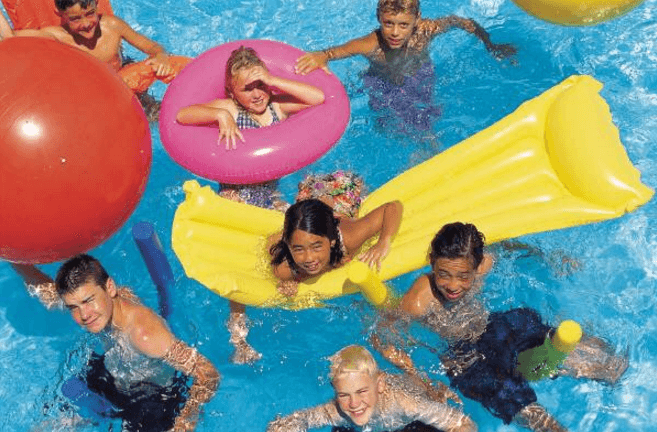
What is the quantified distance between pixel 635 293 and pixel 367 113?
2.23 meters

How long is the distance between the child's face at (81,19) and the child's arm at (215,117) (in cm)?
90

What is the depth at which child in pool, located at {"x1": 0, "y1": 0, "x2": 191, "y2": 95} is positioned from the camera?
4.83m

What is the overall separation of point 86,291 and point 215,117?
1.43m

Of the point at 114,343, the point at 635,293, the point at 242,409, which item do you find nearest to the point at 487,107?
the point at 635,293

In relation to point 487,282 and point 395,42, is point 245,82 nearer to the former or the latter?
point 395,42

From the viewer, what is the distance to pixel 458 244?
366cm

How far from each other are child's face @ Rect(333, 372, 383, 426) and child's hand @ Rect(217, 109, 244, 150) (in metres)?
1.73

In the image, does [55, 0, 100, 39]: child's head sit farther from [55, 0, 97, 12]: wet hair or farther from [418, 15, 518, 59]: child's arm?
[418, 15, 518, 59]: child's arm

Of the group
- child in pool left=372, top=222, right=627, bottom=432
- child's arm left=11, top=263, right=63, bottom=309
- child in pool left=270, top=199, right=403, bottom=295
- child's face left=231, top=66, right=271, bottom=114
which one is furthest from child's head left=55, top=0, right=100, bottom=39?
child in pool left=372, top=222, right=627, bottom=432

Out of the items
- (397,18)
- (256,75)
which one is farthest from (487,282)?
(256,75)

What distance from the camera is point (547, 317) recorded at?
180 inches

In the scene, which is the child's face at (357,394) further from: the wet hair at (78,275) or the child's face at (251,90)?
the child's face at (251,90)

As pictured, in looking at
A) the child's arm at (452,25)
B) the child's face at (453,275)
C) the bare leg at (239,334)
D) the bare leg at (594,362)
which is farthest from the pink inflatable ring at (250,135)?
the bare leg at (594,362)

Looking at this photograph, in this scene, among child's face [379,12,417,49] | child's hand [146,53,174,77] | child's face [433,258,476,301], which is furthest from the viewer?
child's hand [146,53,174,77]
